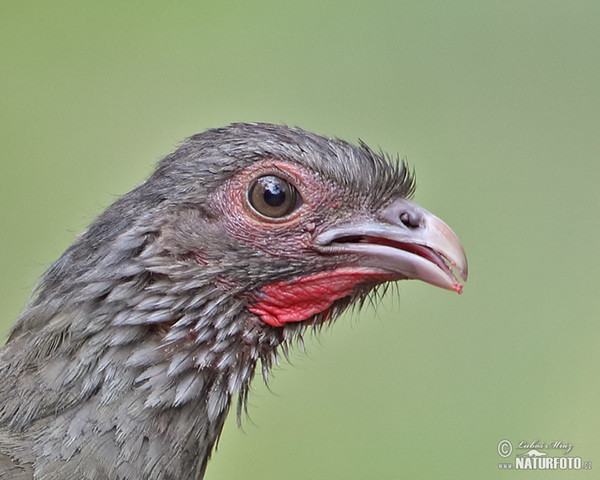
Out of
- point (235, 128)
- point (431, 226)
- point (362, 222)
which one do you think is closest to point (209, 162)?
point (235, 128)

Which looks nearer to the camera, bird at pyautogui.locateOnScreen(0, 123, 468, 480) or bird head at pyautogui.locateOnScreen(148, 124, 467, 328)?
bird at pyautogui.locateOnScreen(0, 123, 468, 480)

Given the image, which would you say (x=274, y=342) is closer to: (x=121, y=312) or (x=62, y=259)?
(x=121, y=312)

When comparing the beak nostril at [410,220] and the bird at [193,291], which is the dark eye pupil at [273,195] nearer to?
the bird at [193,291]

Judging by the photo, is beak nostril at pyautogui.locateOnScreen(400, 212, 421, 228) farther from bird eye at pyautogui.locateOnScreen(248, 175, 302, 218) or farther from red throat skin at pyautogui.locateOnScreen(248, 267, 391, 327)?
bird eye at pyautogui.locateOnScreen(248, 175, 302, 218)

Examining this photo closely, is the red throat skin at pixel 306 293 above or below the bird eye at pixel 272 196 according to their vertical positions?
below
